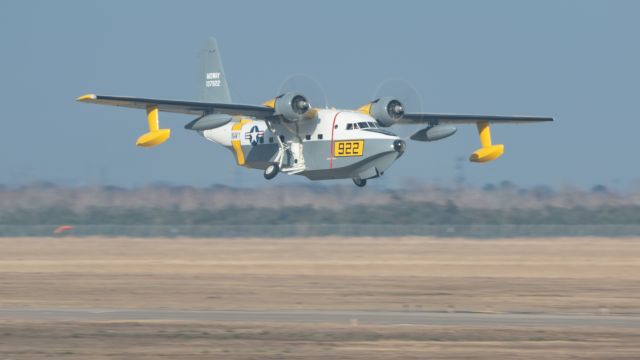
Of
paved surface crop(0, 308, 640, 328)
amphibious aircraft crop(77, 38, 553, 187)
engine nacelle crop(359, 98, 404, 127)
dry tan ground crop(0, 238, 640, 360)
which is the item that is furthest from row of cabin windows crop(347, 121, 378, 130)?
paved surface crop(0, 308, 640, 328)

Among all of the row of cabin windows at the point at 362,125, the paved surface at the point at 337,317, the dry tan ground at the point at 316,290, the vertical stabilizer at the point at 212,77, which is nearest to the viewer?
the dry tan ground at the point at 316,290

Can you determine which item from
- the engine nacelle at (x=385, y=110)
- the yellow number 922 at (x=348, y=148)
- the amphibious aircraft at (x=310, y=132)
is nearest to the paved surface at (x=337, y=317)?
the amphibious aircraft at (x=310, y=132)

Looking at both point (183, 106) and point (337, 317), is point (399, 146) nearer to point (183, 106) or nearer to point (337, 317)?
point (183, 106)

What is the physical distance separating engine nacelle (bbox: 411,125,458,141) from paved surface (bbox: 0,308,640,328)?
55.8ft

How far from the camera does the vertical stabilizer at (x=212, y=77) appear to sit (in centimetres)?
5606

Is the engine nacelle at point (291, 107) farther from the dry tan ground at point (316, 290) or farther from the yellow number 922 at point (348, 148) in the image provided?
the dry tan ground at point (316, 290)

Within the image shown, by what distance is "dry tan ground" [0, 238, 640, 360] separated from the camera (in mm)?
26422

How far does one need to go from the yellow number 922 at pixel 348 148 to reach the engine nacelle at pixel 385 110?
127 inches

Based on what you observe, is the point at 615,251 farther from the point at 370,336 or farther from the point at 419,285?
the point at 370,336

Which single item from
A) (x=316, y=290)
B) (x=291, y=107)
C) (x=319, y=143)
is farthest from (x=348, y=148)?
(x=316, y=290)

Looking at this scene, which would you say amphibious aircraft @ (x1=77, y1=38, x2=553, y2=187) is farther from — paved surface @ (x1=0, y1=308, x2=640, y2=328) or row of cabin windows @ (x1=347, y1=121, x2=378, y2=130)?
paved surface @ (x1=0, y1=308, x2=640, y2=328)

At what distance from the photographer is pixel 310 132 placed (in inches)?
1886

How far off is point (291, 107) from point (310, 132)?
1.38m

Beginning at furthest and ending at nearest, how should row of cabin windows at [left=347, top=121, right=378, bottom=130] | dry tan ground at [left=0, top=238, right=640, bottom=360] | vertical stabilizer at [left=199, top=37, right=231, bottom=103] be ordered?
vertical stabilizer at [left=199, top=37, right=231, bottom=103] < row of cabin windows at [left=347, top=121, right=378, bottom=130] < dry tan ground at [left=0, top=238, right=640, bottom=360]
